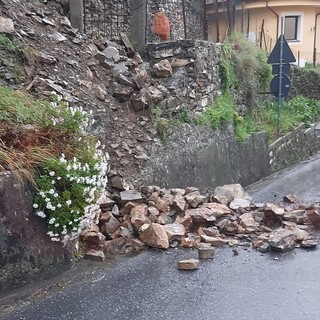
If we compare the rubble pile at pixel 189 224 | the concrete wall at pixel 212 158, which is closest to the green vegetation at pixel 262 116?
the concrete wall at pixel 212 158

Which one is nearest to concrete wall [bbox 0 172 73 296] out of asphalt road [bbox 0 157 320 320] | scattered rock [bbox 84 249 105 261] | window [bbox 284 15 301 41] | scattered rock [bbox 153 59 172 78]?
asphalt road [bbox 0 157 320 320]

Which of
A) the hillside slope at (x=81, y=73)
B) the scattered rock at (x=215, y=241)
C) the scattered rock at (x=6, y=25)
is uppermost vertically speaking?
the scattered rock at (x=6, y=25)

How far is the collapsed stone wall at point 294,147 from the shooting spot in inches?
416

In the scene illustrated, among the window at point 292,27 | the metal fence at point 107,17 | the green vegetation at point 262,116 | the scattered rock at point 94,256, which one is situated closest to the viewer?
the scattered rock at point 94,256

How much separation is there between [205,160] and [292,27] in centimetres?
1569

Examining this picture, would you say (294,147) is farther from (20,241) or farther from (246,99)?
(20,241)

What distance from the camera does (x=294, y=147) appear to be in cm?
1159

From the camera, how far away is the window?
20.9 meters

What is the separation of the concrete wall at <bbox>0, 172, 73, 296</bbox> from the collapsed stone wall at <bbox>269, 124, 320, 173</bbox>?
738 centimetres

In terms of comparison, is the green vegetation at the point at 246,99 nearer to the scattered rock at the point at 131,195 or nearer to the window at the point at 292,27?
the scattered rock at the point at 131,195

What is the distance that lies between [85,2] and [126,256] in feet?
18.5

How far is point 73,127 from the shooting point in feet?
13.8

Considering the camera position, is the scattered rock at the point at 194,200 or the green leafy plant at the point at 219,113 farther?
the green leafy plant at the point at 219,113

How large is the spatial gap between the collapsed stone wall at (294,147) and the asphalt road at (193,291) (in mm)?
6008
